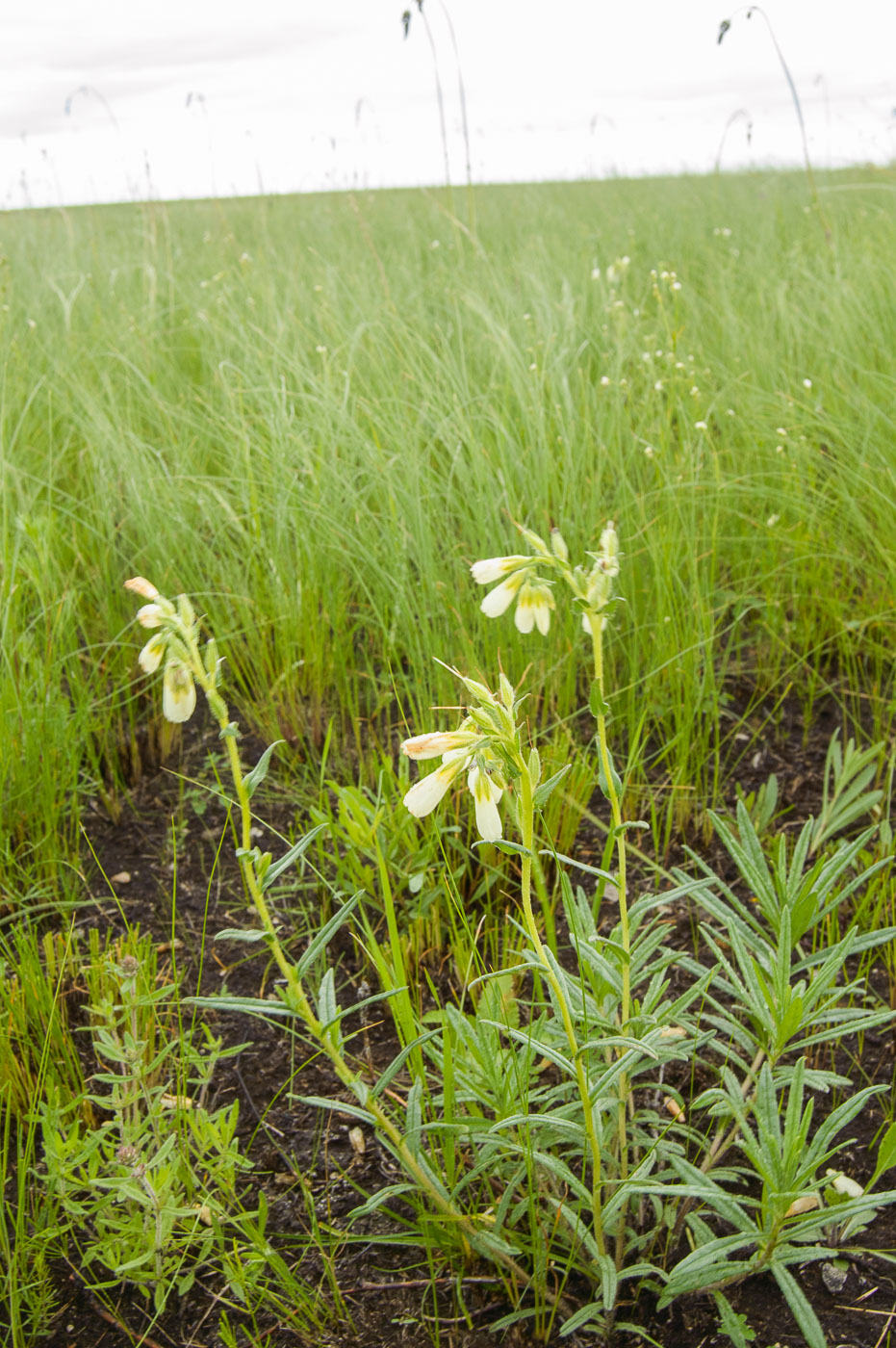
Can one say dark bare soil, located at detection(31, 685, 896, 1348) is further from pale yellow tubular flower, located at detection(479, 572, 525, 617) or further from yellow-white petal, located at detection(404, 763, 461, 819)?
pale yellow tubular flower, located at detection(479, 572, 525, 617)

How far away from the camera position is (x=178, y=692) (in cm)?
114

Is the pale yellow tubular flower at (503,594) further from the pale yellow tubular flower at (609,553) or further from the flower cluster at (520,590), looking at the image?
the pale yellow tubular flower at (609,553)

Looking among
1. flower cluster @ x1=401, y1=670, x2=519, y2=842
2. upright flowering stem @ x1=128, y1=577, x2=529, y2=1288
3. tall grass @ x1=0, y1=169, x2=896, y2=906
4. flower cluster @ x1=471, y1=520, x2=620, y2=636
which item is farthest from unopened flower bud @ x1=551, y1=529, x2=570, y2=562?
tall grass @ x1=0, y1=169, x2=896, y2=906

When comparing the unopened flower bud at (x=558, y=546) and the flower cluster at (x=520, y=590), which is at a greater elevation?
the unopened flower bud at (x=558, y=546)

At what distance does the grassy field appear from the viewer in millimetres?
1867

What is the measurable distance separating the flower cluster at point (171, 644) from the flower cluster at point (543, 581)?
342 millimetres

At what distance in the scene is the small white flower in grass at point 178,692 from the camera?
3.69 feet

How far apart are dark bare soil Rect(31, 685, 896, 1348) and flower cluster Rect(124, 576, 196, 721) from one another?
1.77ft

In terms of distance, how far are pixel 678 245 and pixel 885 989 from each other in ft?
15.9

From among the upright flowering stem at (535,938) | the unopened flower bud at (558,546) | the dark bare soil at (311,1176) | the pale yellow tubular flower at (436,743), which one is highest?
the unopened flower bud at (558,546)

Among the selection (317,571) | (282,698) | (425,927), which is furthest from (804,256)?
(425,927)

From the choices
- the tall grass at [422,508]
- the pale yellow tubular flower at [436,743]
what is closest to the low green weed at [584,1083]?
the pale yellow tubular flower at [436,743]

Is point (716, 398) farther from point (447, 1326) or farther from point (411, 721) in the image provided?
point (447, 1326)

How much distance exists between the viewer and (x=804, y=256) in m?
4.67
